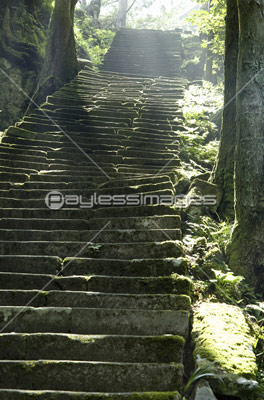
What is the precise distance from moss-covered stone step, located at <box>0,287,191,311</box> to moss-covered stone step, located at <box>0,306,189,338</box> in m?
0.14

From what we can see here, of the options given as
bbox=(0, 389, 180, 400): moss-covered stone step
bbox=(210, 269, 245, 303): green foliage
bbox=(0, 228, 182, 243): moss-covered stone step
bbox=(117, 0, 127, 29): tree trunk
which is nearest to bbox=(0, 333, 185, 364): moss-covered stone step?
bbox=(0, 389, 180, 400): moss-covered stone step

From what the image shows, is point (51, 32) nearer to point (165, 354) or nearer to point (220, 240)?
point (220, 240)

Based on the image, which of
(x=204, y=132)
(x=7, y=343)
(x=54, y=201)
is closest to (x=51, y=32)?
(x=204, y=132)

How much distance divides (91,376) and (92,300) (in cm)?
77

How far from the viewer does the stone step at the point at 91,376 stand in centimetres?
268

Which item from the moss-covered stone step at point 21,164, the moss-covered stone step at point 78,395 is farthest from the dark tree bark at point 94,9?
the moss-covered stone step at point 78,395

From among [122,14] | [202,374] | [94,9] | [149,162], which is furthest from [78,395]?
[122,14]

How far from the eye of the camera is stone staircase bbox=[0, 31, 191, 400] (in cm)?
272

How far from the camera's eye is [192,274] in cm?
412

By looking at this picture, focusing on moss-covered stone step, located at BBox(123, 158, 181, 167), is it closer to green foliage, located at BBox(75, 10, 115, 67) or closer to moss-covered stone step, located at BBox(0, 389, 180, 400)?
moss-covered stone step, located at BBox(0, 389, 180, 400)

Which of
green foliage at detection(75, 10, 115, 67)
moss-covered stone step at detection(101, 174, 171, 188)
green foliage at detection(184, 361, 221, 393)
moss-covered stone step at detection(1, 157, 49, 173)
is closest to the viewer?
green foliage at detection(184, 361, 221, 393)

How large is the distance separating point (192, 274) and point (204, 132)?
4.85 m

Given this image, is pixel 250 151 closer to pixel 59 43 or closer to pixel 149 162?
pixel 149 162

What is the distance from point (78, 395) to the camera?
2.52m
